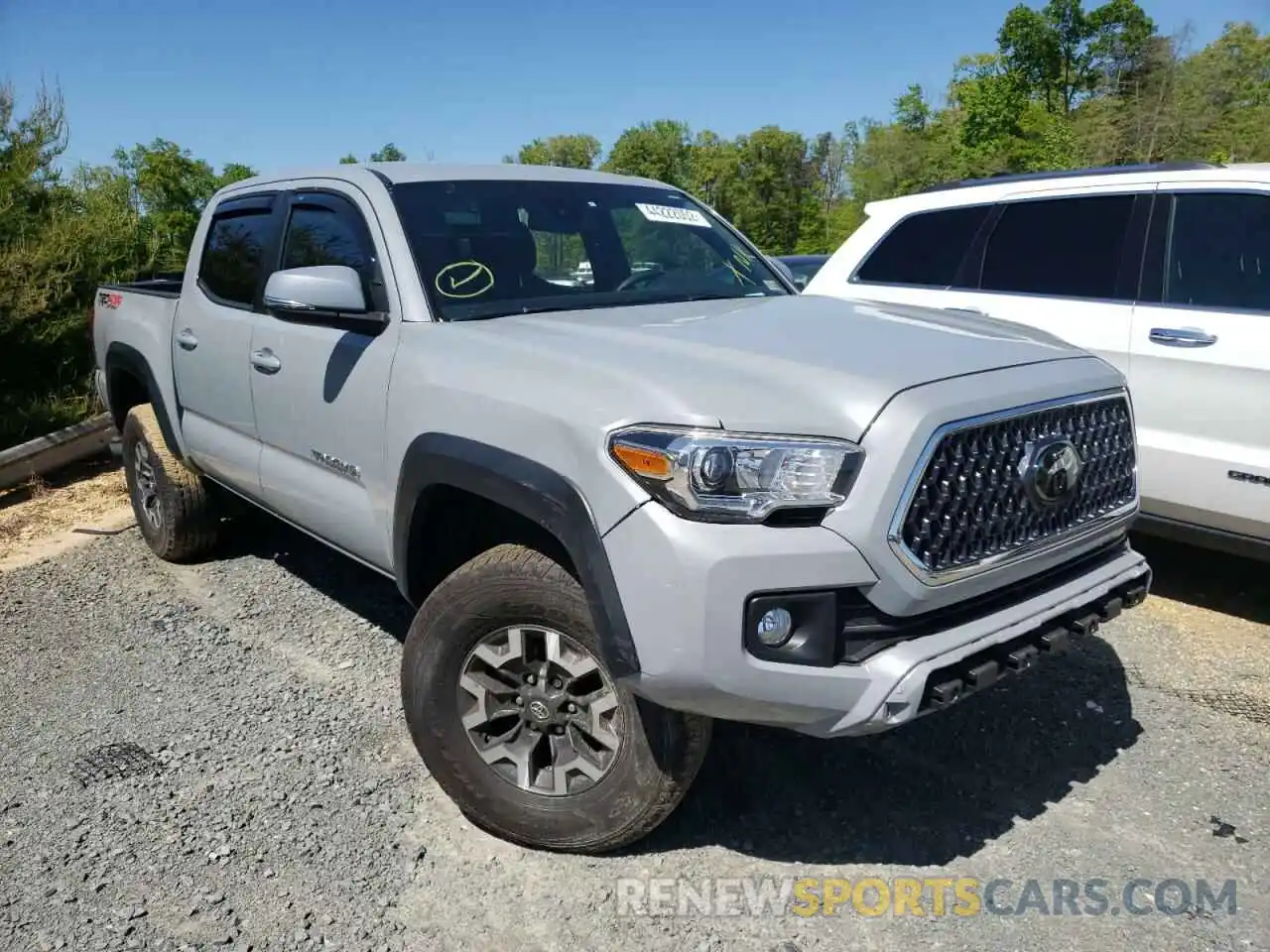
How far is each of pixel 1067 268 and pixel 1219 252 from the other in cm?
66

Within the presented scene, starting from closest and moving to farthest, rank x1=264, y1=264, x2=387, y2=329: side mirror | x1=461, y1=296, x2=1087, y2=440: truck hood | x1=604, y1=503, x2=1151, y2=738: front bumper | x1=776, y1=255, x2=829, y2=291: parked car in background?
x1=604, y1=503, x2=1151, y2=738: front bumper < x1=461, y1=296, x2=1087, y2=440: truck hood < x1=264, y1=264, x2=387, y2=329: side mirror < x1=776, y1=255, x2=829, y2=291: parked car in background

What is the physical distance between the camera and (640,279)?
12.0ft

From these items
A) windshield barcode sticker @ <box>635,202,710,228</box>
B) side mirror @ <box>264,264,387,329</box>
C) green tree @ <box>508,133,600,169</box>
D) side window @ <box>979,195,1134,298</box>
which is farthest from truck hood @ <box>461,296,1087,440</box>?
green tree @ <box>508,133,600,169</box>

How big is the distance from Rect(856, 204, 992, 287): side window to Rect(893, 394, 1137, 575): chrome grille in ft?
8.25

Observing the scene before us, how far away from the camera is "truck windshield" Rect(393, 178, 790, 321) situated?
10.7 ft

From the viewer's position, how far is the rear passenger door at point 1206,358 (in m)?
4.00

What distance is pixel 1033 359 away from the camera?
2668 millimetres

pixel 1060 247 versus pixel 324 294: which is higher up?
pixel 324 294

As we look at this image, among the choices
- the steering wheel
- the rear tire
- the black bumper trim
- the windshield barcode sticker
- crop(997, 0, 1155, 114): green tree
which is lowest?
the rear tire

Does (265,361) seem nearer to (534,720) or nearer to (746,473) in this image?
(534,720)

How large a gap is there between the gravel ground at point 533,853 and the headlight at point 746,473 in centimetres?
113

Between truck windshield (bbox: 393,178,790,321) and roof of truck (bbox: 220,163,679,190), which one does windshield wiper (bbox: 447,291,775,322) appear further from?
roof of truck (bbox: 220,163,679,190)

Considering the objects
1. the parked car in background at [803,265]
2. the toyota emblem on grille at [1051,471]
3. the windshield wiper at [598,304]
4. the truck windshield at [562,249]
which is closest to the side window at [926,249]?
the truck windshield at [562,249]

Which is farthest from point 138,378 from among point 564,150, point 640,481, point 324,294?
point 564,150
